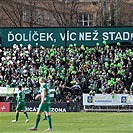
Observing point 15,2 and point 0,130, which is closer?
point 0,130

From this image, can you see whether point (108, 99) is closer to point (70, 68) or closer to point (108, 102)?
point (108, 102)

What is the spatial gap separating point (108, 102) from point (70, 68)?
5024 millimetres

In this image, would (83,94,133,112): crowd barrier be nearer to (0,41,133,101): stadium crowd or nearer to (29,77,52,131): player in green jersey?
(0,41,133,101): stadium crowd

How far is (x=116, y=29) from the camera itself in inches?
1907

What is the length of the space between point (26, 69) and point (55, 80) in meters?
3.16

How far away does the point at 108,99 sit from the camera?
43.6 metres

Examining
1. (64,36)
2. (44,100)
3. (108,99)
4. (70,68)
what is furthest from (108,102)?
(44,100)

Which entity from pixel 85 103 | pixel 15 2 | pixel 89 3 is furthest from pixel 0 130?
pixel 89 3

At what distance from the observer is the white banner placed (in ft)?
141

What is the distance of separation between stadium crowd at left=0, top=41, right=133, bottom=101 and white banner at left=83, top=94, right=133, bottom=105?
20.3 inches

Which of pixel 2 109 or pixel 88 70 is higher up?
pixel 88 70

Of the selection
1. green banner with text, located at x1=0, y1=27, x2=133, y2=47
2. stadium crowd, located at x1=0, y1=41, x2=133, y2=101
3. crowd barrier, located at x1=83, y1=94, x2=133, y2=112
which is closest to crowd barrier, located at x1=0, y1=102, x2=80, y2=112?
stadium crowd, located at x1=0, y1=41, x2=133, y2=101

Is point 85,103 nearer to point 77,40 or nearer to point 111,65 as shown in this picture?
point 111,65

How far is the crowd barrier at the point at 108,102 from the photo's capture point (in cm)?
4319
